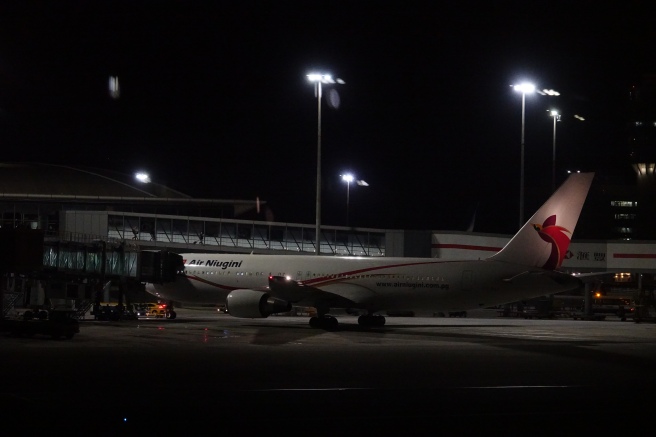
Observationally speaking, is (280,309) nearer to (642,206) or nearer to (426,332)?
(426,332)

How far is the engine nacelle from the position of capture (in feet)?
130

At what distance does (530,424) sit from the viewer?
1427 cm

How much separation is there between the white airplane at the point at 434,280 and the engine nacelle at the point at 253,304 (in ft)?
0.16

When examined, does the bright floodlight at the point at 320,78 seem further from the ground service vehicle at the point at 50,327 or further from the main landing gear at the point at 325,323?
the ground service vehicle at the point at 50,327

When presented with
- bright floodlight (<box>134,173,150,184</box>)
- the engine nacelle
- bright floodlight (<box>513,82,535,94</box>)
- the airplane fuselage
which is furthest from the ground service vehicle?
bright floodlight (<box>134,173,150,184</box>)

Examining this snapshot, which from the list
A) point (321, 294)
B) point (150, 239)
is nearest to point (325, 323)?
point (321, 294)

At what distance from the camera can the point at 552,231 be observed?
133 ft

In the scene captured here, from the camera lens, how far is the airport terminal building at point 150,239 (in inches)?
1832

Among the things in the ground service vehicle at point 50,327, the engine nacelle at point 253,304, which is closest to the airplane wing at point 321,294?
the engine nacelle at point 253,304

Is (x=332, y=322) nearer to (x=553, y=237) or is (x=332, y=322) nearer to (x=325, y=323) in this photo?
(x=325, y=323)

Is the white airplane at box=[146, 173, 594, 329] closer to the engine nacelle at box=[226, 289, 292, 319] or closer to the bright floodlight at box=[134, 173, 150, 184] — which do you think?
the engine nacelle at box=[226, 289, 292, 319]

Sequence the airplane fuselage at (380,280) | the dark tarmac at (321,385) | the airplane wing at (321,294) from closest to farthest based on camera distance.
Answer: the dark tarmac at (321,385) → the airplane wing at (321,294) → the airplane fuselage at (380,280)

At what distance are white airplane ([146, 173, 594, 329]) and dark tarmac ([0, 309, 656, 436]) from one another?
5.47m

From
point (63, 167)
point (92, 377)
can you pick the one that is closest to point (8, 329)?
point (92, 377)
